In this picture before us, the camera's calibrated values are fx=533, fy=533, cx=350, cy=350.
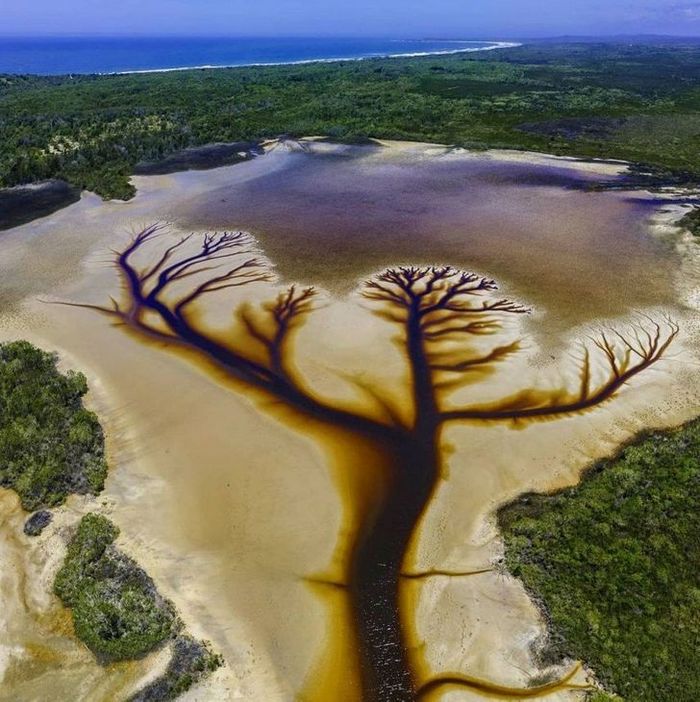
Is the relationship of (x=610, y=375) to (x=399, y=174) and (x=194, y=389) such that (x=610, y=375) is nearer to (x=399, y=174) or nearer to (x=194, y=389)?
(x=194, y=389)

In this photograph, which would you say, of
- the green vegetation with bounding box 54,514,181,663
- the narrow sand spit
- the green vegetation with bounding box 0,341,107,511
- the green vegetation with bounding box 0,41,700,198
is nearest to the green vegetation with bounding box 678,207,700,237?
the narrow sand spit

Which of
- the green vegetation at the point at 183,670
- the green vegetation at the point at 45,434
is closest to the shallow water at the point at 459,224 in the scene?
the green vegetation at the point at 45,434

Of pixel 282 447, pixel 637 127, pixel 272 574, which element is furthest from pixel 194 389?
pixel 637 127

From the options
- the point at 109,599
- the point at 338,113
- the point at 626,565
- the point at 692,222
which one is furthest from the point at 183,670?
the point at 338,113

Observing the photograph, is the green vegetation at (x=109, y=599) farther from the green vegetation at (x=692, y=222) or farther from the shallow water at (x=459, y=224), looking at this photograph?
the green vegetation at (x=692, y=222)

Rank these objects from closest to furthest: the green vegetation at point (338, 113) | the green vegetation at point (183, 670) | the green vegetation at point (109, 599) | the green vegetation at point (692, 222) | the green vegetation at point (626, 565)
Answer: the green vegetation at point (183, 670) → the green vegetation at point (626, 565) → the green vegetation at point (109, 599) → the green vegetation at point (692, 222) → the green vegetation at point (338, 113)

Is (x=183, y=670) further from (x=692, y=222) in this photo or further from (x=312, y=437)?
(x=692, y=222)
